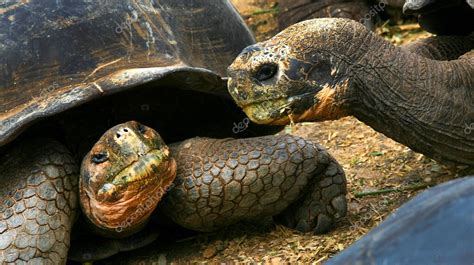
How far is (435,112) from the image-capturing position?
3.00 meters

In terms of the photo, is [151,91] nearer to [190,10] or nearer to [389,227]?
Answer: [190,10]

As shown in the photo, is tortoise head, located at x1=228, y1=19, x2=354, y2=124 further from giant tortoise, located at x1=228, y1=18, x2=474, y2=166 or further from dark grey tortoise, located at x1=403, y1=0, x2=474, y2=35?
dark grey tortoise, located at x1=403, y1=0, x2=474, y2=35

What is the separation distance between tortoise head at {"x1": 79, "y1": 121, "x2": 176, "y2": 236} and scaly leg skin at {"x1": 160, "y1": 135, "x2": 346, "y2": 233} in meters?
0.15

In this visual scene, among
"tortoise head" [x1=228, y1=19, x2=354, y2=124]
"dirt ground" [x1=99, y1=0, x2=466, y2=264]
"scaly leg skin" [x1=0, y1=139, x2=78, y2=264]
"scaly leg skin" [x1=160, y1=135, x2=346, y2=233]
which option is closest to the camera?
"tortoise head" [x1=228, y1=19, x2=354, y2=124]

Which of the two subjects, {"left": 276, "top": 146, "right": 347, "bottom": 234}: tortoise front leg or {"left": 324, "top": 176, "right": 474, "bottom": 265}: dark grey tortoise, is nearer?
{"left": 324, "top": 176, "right": 474, "bottom": 265}: dark grey tortoise

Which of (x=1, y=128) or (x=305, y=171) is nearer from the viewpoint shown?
(x=1, y=128)

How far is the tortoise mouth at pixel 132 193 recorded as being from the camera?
9.32ft

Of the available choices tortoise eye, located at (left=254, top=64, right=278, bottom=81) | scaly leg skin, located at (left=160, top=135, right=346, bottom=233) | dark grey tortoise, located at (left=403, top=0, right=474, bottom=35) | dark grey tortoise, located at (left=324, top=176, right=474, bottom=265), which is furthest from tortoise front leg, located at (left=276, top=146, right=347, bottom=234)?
dark grey tortoise, located at (left=324, top=176, right=474, bottom=265)

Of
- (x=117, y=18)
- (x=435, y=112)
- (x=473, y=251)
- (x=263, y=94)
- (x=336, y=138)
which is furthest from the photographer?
(x=336, y=138)

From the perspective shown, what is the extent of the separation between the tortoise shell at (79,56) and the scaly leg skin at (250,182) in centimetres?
34

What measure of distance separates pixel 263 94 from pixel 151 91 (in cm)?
78

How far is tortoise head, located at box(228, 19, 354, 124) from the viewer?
2.78 meters

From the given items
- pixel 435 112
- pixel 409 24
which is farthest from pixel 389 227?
pixel 409 24

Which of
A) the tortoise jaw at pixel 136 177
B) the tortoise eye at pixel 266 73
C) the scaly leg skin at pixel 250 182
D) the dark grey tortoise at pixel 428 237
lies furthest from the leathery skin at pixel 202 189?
the dark grey tortoise at pixel 428 237
